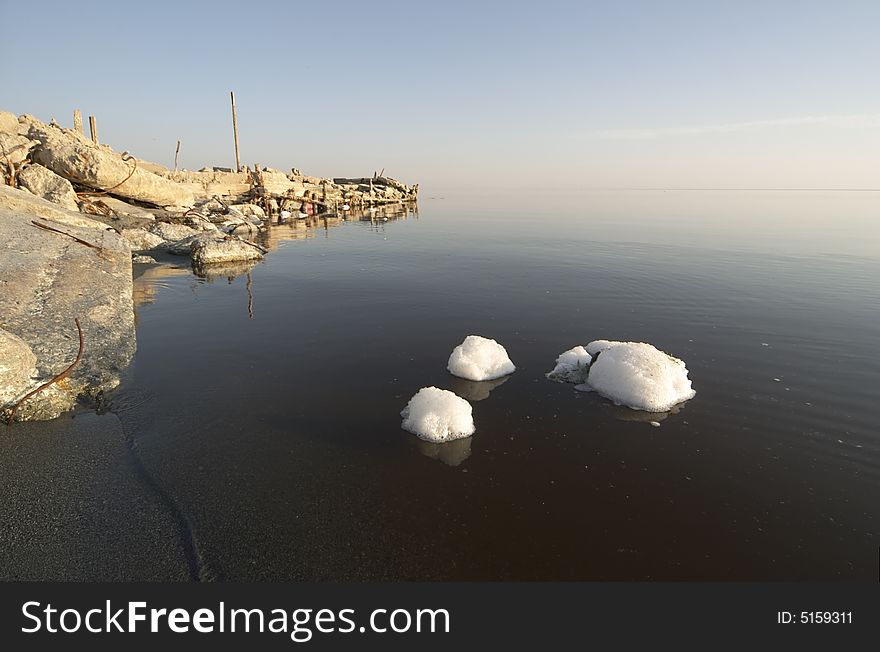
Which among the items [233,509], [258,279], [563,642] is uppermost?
[258,279]

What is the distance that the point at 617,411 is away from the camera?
5.87 metres

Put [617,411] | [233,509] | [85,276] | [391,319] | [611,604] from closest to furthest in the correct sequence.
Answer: [611,604], [233,509], [617,411], [85,276], [391,319]

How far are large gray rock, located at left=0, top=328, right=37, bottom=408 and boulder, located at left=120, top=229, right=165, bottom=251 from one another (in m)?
13.3

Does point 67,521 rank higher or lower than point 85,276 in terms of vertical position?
lower

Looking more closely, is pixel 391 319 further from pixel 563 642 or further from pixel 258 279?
pixel 563 642

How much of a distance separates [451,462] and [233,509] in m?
2.15

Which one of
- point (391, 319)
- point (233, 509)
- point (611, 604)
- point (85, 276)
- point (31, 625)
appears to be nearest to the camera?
point (31, 625)

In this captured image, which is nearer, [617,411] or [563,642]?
[563,642]

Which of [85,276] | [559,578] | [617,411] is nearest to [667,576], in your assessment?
[559,578]

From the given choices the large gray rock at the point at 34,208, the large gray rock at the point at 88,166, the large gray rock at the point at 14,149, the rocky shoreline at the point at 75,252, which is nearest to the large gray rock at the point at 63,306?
the rocky shoreline at the point at 75,252

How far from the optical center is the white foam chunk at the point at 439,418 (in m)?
5.17

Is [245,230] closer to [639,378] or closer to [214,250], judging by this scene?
[214,250]

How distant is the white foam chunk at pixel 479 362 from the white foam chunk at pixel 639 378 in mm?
1343

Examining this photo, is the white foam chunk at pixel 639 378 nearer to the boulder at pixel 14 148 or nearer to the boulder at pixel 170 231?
the boulder at pixel 170 231
